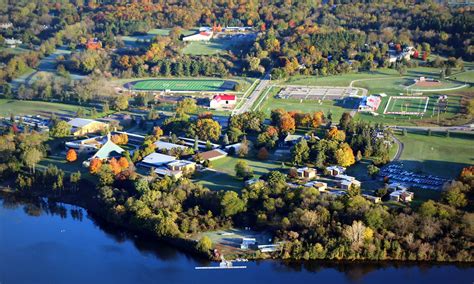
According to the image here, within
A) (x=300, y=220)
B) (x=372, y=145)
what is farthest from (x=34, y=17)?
(x=300, y=220)

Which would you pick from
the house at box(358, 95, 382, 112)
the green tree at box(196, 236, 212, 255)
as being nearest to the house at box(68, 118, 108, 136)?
the house at box(358, 95, 382, 112)

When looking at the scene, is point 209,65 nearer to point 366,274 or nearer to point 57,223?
point 57,223

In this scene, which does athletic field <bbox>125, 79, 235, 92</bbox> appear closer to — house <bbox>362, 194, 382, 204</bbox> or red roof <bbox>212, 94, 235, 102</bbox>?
red roof <bbox>212, 94, 235, 102</bbox>

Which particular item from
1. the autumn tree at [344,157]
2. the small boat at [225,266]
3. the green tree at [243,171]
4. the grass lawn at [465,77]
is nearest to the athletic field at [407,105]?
the grass lawn at [465,77]

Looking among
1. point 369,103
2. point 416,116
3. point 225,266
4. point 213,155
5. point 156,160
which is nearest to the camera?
point 225,266

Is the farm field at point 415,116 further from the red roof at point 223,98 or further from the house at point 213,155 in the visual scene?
the house at point 213,155

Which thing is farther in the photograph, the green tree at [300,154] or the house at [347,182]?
the green tree at [300,154]

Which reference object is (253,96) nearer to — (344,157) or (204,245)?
(344,157)

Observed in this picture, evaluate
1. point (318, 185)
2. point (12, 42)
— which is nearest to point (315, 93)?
point (318, 185)
